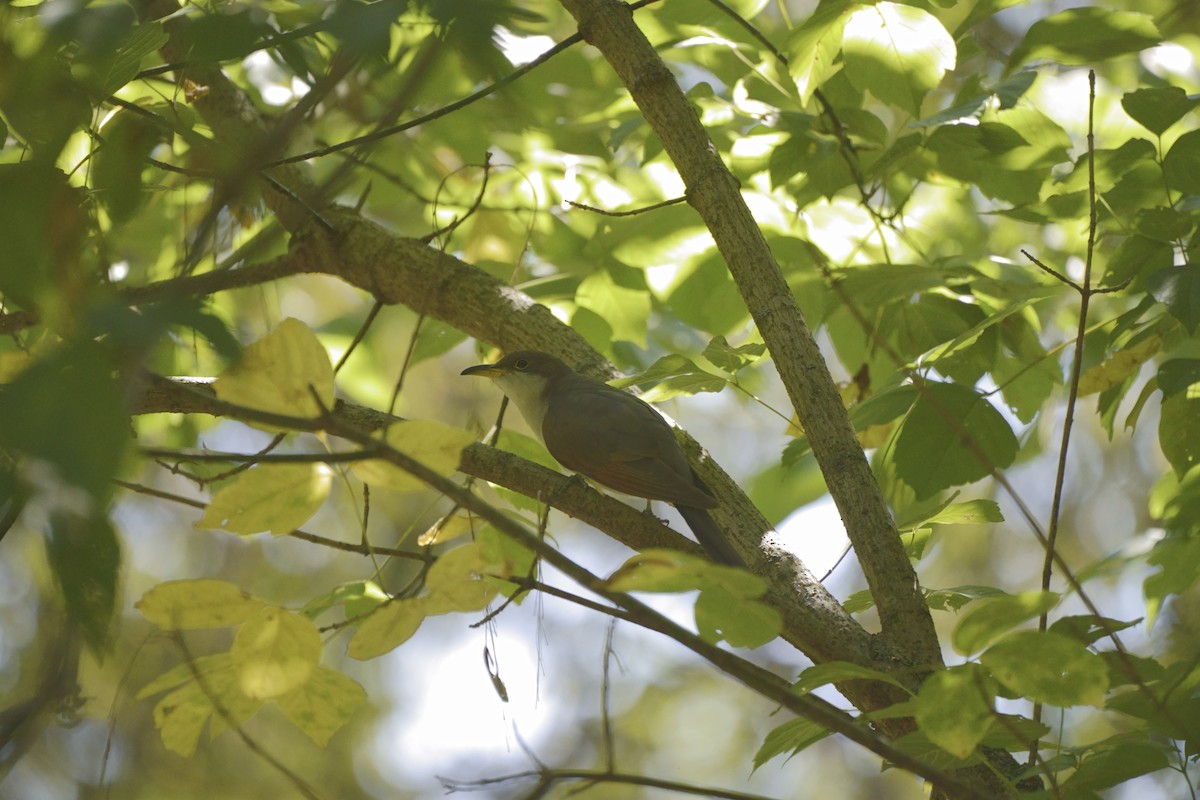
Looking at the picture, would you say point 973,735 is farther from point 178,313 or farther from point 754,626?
point 178,313

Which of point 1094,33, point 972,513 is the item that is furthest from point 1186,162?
point 972,513

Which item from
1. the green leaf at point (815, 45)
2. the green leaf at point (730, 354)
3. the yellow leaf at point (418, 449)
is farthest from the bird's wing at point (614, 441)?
the yellow leaf at point (418, 449)

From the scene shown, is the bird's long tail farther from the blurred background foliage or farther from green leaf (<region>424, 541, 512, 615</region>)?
green leaf (<region>424, 541, 512, 615</region>)

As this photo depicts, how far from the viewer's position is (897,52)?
2.98 meters

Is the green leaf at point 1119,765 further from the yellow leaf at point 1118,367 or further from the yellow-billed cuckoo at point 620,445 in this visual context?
the yellow leaf at point 1118,367

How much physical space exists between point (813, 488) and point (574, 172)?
180cm

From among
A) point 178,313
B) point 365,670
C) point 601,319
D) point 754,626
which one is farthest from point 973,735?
point 365,670

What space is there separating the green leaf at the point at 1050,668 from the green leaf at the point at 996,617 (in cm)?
3


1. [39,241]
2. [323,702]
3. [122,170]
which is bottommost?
[323,702]

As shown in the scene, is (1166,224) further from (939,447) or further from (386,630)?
A: (386,630)

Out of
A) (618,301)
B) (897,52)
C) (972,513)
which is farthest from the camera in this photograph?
(618,301)

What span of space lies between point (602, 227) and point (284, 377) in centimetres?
271

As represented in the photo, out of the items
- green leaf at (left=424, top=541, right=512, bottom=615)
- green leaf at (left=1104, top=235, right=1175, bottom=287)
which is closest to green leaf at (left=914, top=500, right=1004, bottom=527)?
green leaf at (left=1104, top=235, right=1175, bottom=287)

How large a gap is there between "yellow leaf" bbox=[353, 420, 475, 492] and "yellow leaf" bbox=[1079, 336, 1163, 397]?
2478 mm
